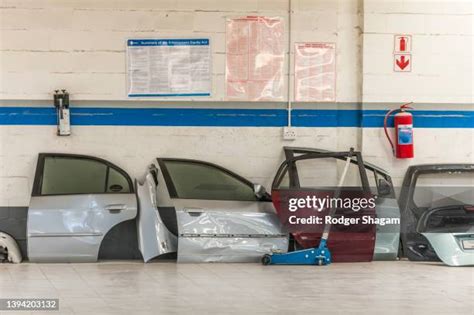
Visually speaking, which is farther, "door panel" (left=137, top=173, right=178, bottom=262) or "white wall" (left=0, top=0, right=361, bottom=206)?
"white wall" (left=0, top=0, right=361, bottom=206)

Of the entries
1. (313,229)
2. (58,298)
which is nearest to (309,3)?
(313,229)

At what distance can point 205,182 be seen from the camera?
265 inches

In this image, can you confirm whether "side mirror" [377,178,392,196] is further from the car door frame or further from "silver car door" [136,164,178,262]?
"silver car door" [136,164,178,262]

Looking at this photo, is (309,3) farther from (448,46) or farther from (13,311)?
(13,311)

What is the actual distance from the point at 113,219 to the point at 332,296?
2.31 meters

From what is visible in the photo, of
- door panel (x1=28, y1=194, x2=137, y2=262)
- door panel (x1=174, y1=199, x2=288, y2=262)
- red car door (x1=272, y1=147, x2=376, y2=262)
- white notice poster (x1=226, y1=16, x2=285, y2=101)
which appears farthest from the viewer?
white notice poster (x1=226, y1=16, x2=285, y2=101)

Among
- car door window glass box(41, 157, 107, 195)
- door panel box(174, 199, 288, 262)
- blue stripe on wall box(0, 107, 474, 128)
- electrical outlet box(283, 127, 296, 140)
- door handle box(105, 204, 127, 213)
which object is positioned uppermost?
blue stripe on wall box(0, 107, 474, 128)

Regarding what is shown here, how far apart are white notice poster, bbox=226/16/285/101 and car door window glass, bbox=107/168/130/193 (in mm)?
1357

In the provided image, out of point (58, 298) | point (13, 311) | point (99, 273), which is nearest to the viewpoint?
point (13, 311)

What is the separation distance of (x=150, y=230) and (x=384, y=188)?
237 cm

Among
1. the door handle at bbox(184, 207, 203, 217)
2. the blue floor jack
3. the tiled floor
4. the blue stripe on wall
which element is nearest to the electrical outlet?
the blue stripe on wall

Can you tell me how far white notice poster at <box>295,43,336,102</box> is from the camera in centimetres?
683

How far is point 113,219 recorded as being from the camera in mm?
6297

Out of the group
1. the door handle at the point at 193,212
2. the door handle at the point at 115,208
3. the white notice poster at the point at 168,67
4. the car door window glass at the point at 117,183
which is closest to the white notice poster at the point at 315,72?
the white notice poster at the point at 168,67
